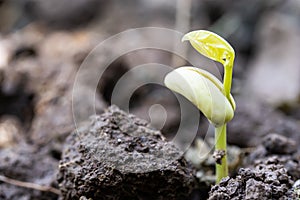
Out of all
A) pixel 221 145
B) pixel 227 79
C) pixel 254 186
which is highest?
pixel 227 79

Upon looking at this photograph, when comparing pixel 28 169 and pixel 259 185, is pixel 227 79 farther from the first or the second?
pixel 28 169

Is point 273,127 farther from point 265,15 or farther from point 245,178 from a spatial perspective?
point 265,15

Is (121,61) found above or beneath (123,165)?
above

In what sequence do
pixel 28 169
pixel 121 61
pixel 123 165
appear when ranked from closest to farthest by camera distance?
pixel 123 165
pixel 28 169
pixel 121 61

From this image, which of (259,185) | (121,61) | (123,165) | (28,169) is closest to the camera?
(259,185)

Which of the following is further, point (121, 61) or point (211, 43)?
point (121, 61)

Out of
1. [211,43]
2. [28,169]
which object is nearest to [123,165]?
[211,43]

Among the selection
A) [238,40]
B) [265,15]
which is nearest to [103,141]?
[238,40]
